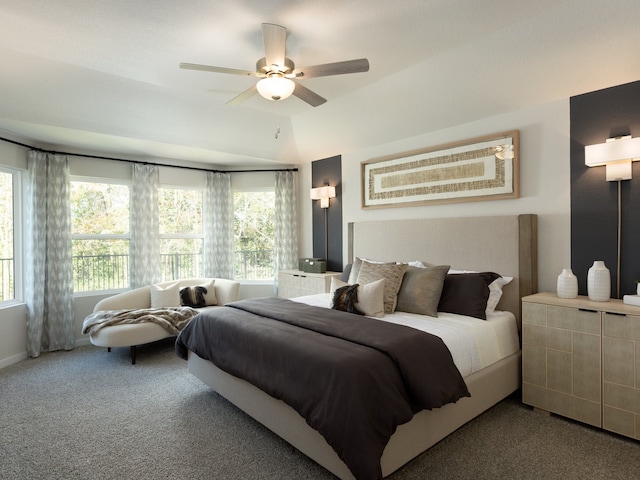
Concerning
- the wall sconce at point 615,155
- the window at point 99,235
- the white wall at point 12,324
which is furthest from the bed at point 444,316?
the window at point 99,235

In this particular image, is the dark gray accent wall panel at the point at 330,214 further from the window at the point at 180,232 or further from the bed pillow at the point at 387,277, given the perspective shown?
the window at the point at 180,232

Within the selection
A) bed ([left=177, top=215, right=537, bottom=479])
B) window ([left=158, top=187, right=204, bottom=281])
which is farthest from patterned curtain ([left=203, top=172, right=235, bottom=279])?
bed ([left=177, top=215, right=537, bottom=479])

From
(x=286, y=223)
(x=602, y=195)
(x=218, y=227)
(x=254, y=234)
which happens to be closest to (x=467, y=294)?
(x=602, y=195)

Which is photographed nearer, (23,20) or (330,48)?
(23,20)

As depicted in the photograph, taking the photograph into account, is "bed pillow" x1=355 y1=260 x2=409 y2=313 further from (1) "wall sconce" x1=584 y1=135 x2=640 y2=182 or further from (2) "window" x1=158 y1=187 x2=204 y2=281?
(2) "window" x1=158 y1=187 x2=204 y2=281

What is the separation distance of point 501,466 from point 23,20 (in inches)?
165

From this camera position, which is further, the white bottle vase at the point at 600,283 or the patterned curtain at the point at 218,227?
the patterned curtain at the point at 218,227

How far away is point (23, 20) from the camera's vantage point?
2467 millimetres

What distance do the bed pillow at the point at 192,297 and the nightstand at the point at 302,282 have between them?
1120 millimetres

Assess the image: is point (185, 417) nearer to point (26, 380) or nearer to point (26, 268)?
point (26, 380)

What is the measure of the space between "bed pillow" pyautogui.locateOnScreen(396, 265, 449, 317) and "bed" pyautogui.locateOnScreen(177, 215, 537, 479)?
0.52 m

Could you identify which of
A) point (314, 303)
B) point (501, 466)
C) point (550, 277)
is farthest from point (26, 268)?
point (550, 277)

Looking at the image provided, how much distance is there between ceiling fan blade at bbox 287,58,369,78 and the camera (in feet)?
7.73

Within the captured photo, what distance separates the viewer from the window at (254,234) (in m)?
5.99
